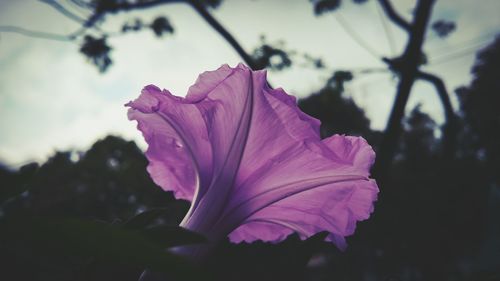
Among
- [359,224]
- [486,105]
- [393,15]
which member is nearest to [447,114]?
[393,15]

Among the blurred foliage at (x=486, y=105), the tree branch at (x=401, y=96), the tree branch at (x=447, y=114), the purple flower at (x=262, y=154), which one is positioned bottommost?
the blurred foliage at (x=486, y=105)

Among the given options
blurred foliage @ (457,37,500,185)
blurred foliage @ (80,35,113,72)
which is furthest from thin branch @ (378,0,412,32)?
blurred foliage @ (457,37,500,185)

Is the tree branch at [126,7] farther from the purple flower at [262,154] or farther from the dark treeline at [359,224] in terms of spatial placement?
the purple flower at [262,154]

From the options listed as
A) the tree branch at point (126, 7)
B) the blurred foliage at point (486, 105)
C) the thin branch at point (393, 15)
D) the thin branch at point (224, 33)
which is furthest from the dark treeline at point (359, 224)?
the tree branch at point (126, 7)

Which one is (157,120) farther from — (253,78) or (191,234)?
(191,234)

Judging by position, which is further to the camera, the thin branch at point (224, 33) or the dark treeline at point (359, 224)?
the thin branch at point (224, 33)

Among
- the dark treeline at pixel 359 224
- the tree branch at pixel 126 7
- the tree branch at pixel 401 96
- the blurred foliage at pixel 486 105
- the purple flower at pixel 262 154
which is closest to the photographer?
the dark treeline at pixel 359 224

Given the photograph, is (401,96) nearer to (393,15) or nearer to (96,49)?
(393,15)
